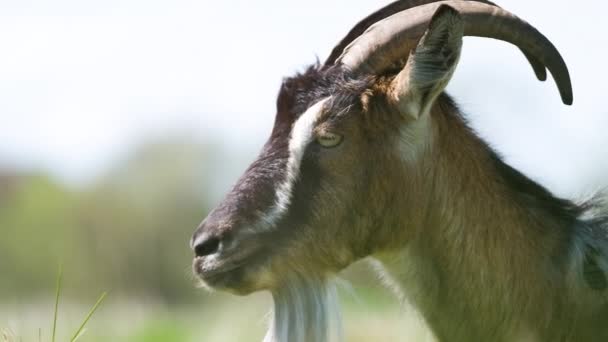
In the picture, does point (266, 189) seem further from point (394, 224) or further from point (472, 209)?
point (472, 209)

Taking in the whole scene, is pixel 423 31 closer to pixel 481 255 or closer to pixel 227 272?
pixel 481 255

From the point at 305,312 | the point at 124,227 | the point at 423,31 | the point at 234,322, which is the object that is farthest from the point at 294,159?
the point at 124,227

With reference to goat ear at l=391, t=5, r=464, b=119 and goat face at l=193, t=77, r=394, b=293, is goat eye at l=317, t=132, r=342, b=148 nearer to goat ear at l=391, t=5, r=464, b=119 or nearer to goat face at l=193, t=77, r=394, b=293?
goat face at l=193, t=77, r=394, b=293

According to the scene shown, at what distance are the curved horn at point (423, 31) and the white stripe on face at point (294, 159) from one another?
1.33 feet

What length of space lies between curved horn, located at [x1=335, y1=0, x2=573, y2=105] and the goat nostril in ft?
3.79

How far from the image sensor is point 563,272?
22.5 ft

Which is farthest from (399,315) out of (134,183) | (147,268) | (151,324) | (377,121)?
(134,183)

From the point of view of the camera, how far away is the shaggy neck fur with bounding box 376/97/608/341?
6738mm

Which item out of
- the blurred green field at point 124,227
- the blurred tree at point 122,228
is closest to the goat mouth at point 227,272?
the blurred green field at point 124,227

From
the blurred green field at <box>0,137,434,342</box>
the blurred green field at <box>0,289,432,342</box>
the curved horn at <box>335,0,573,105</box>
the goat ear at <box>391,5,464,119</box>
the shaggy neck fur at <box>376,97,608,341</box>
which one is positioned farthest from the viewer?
the blurred green field at <box>0,137,434,342</box>

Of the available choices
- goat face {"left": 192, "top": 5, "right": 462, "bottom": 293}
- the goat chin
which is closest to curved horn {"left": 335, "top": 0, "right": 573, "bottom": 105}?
goat face {"left": 192, "top": 5, "right": 462, "bottom": 293}

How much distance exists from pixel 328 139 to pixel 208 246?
2.57 feet

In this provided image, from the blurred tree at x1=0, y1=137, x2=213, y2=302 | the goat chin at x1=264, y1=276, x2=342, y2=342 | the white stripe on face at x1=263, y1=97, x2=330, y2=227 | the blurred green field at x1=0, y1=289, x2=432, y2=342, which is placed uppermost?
the white stripe on face at x1=263, y1=97, x2=330, y2=227

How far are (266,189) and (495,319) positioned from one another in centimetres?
131
